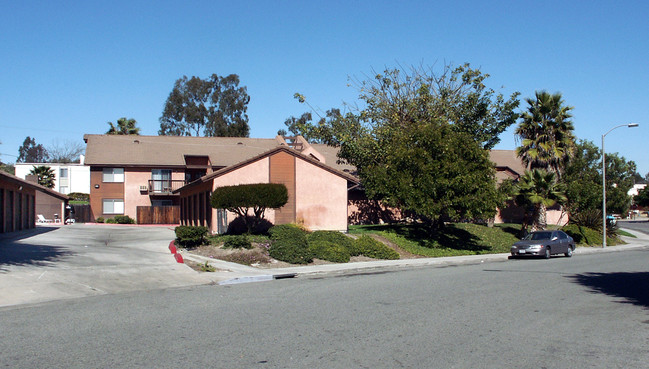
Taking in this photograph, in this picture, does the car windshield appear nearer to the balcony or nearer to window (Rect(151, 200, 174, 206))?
the balcony

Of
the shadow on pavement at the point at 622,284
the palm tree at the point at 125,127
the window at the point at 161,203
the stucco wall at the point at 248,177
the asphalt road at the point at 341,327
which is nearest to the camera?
the asphalt road at the point at 341,327

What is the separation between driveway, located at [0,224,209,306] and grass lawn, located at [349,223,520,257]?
40.3 feet

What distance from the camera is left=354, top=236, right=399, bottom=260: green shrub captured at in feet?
82.0

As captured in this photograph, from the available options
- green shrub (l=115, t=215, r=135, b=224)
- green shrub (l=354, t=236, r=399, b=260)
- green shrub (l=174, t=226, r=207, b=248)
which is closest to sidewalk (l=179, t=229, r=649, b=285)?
green shrub (l=174, t=226, r=207, b=248)

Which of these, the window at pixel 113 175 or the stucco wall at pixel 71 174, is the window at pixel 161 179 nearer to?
the window at pixel 113 175

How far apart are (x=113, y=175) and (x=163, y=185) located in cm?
433

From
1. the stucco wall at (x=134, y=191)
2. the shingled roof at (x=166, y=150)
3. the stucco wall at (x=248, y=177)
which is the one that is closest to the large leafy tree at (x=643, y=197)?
the shingled roof at (x=166, y=150)

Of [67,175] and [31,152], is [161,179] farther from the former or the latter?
[31,152]

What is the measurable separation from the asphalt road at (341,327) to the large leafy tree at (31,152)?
430ft

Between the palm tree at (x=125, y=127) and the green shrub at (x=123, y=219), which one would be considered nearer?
the green shrub at (x=123, y=219)

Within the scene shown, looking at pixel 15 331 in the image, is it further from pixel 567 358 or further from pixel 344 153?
pixel 344 153

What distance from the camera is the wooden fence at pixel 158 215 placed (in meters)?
47.9

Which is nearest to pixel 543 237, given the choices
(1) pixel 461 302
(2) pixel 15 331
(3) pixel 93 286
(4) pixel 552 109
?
(4) pixel 552 109

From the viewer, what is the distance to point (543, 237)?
27953 millimetres
